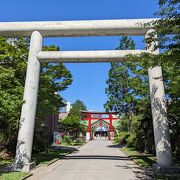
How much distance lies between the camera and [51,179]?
34.9 ft

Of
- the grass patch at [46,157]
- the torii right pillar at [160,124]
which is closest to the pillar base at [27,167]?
the grass patch at [46,157]

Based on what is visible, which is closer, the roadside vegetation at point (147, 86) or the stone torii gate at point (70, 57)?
the roadside vegetation at point (147, 86)

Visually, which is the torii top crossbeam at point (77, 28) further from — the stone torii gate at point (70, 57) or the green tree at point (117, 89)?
the green tree at point (117, 89)

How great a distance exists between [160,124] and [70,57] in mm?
6361

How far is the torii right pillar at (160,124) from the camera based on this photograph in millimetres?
12688

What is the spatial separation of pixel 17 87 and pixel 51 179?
730 cm

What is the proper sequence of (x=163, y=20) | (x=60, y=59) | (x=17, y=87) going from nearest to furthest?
(x=163, y=20) → (x=60, y=59) → (x=17, y=87)

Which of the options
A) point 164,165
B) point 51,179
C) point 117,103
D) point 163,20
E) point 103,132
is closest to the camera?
point 163,20

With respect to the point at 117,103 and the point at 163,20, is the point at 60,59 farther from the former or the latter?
the point at 117,103

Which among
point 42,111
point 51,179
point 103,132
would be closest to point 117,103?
point 42,111

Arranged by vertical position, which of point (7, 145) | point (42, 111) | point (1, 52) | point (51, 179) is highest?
point (1, 52)

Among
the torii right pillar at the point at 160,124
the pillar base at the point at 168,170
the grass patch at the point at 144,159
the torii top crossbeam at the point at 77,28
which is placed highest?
the torii top crossbeam at the point at 77,28

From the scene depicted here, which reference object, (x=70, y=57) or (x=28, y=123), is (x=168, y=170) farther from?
(x=70, y=57)

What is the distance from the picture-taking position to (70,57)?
14.6 m
